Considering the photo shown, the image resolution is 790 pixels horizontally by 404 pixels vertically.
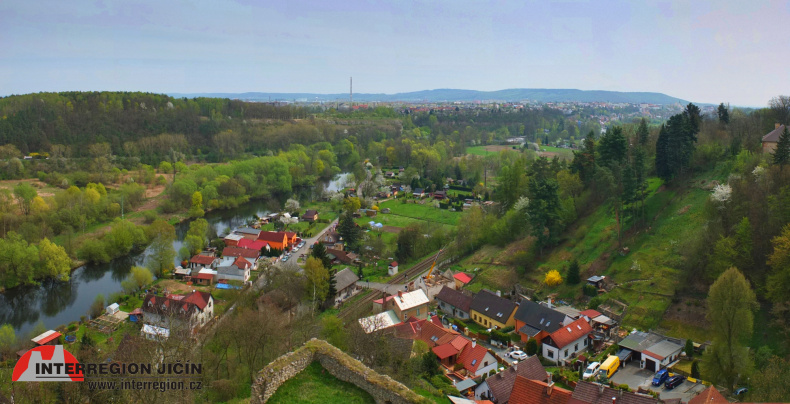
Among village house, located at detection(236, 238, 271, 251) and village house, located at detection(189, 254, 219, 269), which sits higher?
village house, located at detection(236, 238, 271, 251)

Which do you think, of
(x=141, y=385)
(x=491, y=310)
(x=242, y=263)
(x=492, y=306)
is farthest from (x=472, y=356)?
(x=242, y=263)

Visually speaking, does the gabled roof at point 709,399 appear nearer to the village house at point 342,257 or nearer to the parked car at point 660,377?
the parked car at point 660,377

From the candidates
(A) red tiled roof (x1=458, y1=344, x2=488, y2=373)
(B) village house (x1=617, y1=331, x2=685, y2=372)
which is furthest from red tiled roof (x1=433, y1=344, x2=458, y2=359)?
(B) village house (x1=617, y1=331, x2=685, y2=372)

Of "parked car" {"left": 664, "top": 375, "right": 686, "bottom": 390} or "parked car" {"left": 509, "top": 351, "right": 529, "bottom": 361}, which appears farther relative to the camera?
"parked car" {"left": 509, "top": 351, "right": 529, "bottom": 361}

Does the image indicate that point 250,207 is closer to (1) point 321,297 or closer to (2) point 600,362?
(1) point 321,297

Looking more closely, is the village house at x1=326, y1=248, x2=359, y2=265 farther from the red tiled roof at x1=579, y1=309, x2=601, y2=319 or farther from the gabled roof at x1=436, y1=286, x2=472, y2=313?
the red tiled roof at x1=579, y1=309, x2=601, y2=319

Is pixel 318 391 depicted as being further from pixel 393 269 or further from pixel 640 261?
pixel 393 269

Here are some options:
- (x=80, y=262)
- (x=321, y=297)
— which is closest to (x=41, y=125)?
(x=80, y=262)

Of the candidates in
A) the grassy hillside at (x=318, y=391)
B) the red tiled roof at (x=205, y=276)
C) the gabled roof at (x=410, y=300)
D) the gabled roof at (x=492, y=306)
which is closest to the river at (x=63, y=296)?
the red tiled roof at (x=205, y=276)
